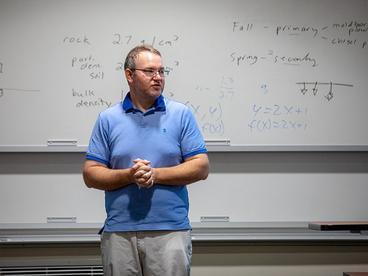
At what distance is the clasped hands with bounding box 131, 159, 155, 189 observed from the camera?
6.59 ft

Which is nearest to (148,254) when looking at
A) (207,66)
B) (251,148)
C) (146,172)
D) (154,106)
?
(146,172)

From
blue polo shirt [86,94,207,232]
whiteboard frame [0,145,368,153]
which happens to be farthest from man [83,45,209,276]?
whiteboard frame [0,145,368,153]

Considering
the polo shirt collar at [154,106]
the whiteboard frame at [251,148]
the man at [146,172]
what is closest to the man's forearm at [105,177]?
the man at [146,172]

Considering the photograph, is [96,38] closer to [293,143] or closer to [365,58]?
[293,143]

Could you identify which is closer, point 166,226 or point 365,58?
point 166,226

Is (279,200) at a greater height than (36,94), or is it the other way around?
(36,94)

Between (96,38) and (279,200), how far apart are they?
139 cm

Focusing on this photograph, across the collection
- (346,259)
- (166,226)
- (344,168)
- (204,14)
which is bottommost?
(346,259)

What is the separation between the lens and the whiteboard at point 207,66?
328 cm

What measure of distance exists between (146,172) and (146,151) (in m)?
0.16

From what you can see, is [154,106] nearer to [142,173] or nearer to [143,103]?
[143,103]

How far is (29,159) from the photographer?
10.8ft

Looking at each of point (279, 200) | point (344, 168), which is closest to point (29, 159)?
point (279, 200)

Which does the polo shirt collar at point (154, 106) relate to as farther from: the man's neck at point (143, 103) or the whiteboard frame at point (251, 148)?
the whiteboard frame at point (251, 148)
